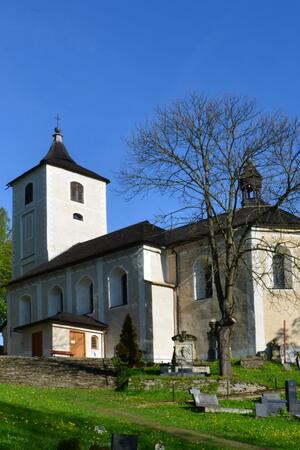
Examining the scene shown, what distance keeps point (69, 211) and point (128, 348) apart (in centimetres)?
1926

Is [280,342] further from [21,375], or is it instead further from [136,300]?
[21,375]

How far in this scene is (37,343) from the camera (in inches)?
1571

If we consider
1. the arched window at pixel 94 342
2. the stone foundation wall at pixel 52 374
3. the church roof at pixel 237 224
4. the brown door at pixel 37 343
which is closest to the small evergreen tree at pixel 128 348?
the stone foundation wall at pixel 52 374

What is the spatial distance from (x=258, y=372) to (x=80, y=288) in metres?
15.8

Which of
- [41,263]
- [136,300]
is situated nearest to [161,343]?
[136,300]

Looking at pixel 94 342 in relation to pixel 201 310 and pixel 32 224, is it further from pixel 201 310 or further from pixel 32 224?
pixel 32 224

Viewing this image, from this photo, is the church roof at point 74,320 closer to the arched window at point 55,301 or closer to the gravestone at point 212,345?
the arched window at point 55,301

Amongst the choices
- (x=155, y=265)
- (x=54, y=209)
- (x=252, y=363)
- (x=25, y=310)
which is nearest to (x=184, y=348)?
(x=252, y=363)

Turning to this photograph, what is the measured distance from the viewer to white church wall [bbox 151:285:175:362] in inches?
1460

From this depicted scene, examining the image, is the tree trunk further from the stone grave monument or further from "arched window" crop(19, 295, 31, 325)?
"arched window" crop(19, 295, 31, 325)

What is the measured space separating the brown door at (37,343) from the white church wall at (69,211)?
921 cm

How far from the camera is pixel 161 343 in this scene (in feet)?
123

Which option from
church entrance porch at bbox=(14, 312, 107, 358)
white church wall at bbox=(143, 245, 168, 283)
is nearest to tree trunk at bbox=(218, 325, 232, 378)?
white church wall at bbox=(143, 245, 168, 283)

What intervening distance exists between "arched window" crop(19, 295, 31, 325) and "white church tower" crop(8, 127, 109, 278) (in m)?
3.30
